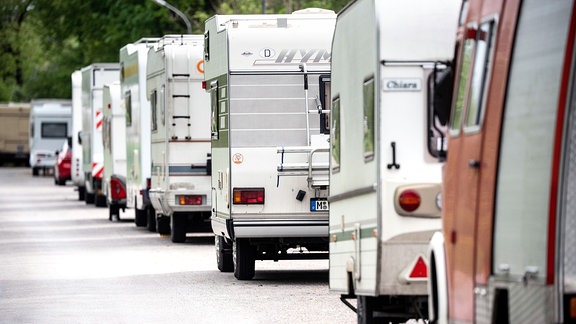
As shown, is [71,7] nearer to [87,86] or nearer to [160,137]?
[87,86]

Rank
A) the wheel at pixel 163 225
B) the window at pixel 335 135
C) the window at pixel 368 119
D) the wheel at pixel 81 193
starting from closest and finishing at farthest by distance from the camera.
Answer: the window at pixel 368 119
the window at pixel 335 135
the wheel at pixel 163 225
the wheel at pixel 81 193

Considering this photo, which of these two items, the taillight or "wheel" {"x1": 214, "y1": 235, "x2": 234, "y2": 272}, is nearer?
"wheel" {"x1": 214, "y1": 235, "x2": 234, "y2": 272}

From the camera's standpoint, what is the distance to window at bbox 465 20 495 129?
812 cm

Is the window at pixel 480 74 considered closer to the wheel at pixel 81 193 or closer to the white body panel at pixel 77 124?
the white body panel at pixel 77 124

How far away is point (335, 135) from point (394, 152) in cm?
216

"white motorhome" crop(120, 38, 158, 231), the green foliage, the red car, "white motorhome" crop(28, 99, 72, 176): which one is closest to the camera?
"white motorhome" crop(120, 38, 158, 231)

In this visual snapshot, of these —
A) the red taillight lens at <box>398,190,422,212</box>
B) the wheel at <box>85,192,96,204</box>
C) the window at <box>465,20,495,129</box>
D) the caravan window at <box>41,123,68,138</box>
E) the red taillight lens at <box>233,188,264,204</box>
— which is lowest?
the wheel at <box>85,192,96,204</box>

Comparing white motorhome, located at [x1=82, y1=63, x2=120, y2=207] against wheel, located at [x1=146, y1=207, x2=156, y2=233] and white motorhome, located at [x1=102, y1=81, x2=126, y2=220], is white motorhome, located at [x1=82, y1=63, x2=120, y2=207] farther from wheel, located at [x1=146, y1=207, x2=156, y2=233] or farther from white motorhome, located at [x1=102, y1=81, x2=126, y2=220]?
wheel, located at [x1=146, y1=207, x2=156, y2=233]

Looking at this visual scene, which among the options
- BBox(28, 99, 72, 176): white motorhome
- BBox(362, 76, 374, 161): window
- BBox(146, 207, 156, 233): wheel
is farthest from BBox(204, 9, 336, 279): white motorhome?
BBox(28, 99, 72, 176): white motorhome

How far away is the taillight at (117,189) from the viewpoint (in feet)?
107

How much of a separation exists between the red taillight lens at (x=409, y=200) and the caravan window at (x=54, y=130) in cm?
6037

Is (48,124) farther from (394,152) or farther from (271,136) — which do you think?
(394,152)

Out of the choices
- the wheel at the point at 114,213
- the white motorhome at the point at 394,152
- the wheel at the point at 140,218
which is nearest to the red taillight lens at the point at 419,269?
the white motorhome at the point at 394,152

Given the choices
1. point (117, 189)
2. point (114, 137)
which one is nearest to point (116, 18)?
point (114, 137)
